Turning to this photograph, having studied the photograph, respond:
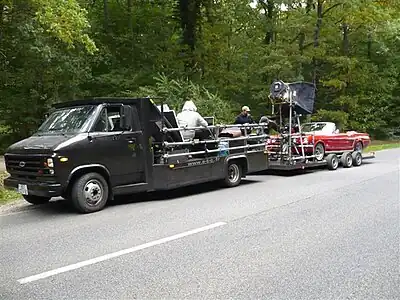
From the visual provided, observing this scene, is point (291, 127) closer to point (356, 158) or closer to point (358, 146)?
point (356, 158)

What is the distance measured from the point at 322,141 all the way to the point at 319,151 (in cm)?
42

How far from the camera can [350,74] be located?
29.9m

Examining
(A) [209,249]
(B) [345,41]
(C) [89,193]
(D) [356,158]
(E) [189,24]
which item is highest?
(E) [189,24]

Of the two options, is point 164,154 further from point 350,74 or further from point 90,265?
point 350,74

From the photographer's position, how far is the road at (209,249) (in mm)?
4535

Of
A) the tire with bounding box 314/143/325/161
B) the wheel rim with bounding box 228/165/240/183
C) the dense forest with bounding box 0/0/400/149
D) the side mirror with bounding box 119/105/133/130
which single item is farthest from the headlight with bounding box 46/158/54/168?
the dense forest with bounding box 0/0/400/149

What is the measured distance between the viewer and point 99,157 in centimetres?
878

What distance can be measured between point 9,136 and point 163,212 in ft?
62.6

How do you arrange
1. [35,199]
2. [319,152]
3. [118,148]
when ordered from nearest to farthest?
1. [118,148]
2. [35,199]
3. [319,152]

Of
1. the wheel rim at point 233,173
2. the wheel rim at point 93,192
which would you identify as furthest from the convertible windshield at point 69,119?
the wheel rim at point 233,173

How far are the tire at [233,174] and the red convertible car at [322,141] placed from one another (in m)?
2.10

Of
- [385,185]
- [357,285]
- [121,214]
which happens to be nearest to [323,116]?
[385,185]

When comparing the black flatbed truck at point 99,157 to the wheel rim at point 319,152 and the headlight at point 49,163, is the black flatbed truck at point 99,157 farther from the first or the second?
the wheel rim at point 319,152

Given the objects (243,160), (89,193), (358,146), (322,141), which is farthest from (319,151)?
(89,193)
